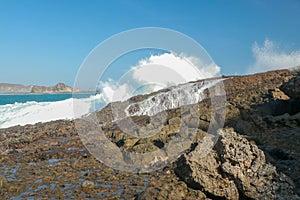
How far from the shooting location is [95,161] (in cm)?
1498

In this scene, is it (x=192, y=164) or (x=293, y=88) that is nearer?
(x=192, y=164)

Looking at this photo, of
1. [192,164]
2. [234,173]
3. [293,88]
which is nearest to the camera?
[234,173]

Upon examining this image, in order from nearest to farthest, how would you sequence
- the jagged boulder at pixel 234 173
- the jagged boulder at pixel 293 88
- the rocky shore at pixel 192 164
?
the jagged boulder at pixel 234 173
the rocky shore at pixel 192 164
the jagged boulder at pixel 293 88

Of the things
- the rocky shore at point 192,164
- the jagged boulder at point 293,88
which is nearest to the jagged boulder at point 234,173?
the rocky shore at point 192,164

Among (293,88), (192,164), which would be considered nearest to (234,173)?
(192,164)

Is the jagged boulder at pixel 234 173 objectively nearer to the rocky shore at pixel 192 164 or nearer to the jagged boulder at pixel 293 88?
the rocky shore at pixel 192 164

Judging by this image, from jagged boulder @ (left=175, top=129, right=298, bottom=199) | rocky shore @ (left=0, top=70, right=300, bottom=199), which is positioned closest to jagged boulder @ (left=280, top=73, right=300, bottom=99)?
rocky shore @ (left=0, top=70, right=300, bottom=199)

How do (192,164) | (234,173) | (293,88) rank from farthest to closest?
(293,88), (192,164), (234,173)

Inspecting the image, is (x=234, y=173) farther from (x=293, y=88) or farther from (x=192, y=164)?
(x=293, y=88)

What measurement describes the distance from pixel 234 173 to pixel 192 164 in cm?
101

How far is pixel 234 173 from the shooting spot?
7.28 meters

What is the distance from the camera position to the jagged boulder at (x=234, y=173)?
700 cm

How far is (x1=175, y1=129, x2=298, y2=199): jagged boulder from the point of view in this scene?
7.00 metres

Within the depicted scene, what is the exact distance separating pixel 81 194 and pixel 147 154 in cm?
443
